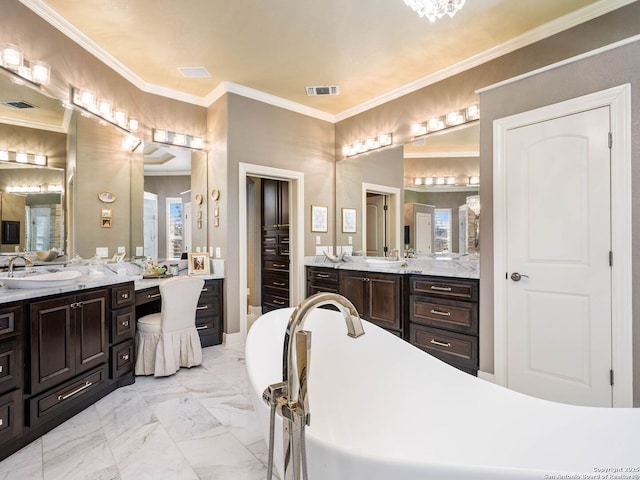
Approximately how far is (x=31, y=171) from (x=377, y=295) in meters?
3.18

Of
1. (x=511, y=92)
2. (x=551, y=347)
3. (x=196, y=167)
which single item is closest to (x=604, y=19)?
(x=511, y=92)

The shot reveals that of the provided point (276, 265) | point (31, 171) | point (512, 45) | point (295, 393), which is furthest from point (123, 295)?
point (512, 45)

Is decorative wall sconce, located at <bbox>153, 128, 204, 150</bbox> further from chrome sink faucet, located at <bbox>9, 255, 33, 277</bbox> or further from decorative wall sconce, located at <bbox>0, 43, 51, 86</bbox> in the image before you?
chrome sink faucet, located at <bbox>9, 255, 33, 277</bbox>

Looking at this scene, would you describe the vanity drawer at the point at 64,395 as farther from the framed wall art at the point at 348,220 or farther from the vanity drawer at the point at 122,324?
the framed wall art at the point at 348,220

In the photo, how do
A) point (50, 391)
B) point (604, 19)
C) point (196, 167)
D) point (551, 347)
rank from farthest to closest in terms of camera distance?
point (196, 167) → point (604, 19) → point (551, 347) → point (50, 391)

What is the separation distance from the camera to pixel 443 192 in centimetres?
345

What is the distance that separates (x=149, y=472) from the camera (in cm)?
169

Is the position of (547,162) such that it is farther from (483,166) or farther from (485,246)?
(485,246)

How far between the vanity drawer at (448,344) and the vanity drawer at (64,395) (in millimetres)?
2621

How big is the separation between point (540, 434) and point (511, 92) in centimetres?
237

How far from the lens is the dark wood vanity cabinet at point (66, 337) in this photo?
1.92m

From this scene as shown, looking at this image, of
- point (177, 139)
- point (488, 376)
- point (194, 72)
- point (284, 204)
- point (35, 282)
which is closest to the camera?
point (35, 282)

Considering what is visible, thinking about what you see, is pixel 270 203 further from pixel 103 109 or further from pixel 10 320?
pixel 10 320

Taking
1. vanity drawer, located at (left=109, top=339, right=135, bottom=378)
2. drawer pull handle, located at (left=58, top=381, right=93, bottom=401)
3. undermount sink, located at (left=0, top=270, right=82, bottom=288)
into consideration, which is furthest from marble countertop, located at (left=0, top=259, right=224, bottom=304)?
drawer pull handle, located at (left=58, top=381, right=93, bottom=401)
